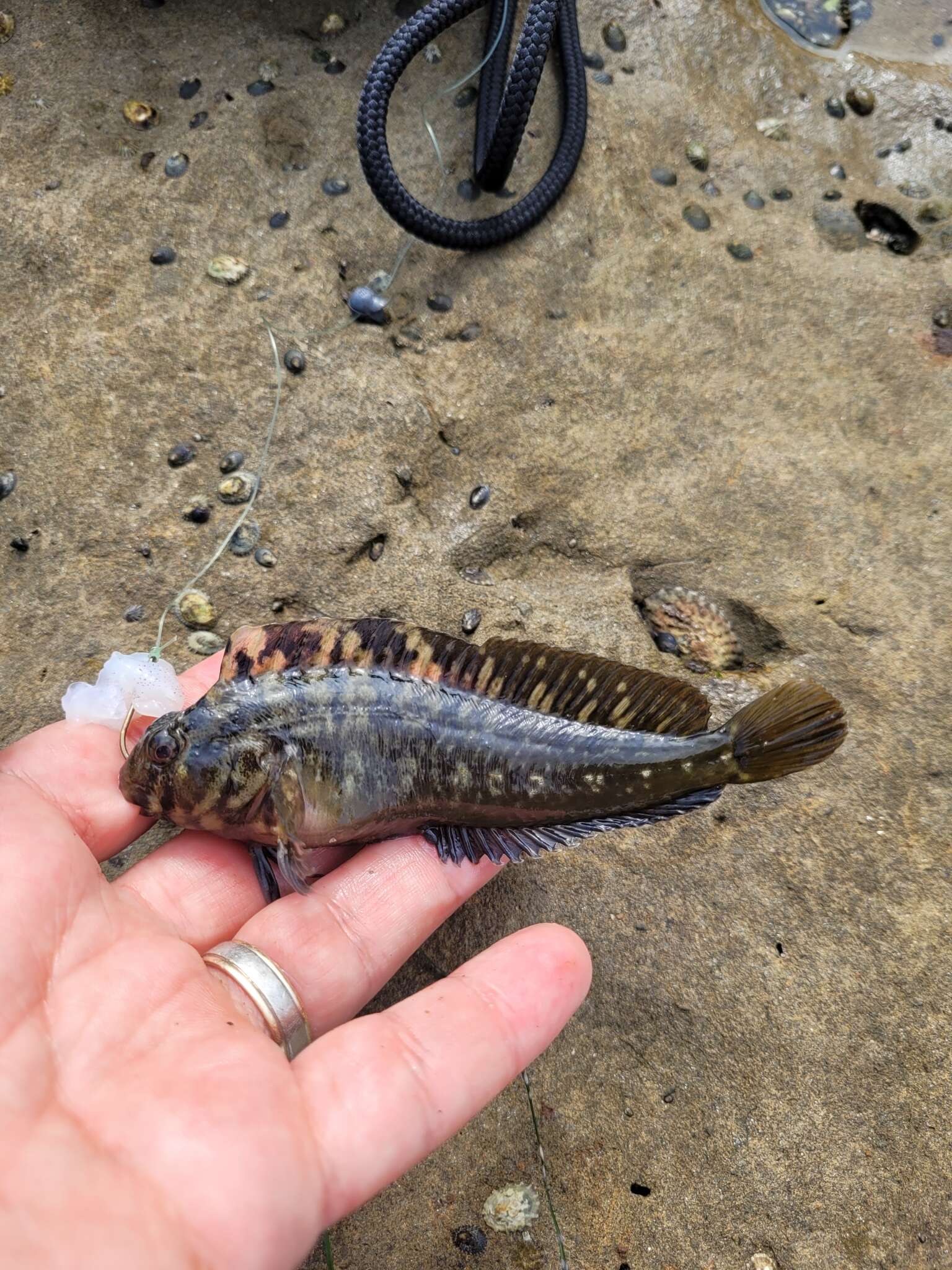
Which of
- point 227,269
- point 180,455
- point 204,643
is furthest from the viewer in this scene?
point 227,269

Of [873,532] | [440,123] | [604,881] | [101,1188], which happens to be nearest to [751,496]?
[873,532]

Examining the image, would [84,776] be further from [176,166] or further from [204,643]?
[176,166]

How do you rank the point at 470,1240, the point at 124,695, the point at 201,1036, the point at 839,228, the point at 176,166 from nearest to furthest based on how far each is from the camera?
the point at 201,1036 → the point at 470,1240 → the point at 124,695 → the point at 176,166 → the point at 839,228

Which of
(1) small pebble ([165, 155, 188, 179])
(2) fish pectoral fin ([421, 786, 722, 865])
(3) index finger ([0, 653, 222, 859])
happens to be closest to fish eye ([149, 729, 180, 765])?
(3) index finger ([0, 653, 222, 859])

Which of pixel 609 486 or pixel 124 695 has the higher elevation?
pixel 124 695

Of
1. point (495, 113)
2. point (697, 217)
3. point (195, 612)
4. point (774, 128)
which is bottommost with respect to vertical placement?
point (195, 612)

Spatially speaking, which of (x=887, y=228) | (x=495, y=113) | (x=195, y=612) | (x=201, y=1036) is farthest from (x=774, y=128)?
(x=201, y=1036)

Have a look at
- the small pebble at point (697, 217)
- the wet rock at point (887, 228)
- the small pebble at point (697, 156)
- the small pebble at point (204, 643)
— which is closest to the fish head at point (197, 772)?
the small pebble at point (204, 643)
